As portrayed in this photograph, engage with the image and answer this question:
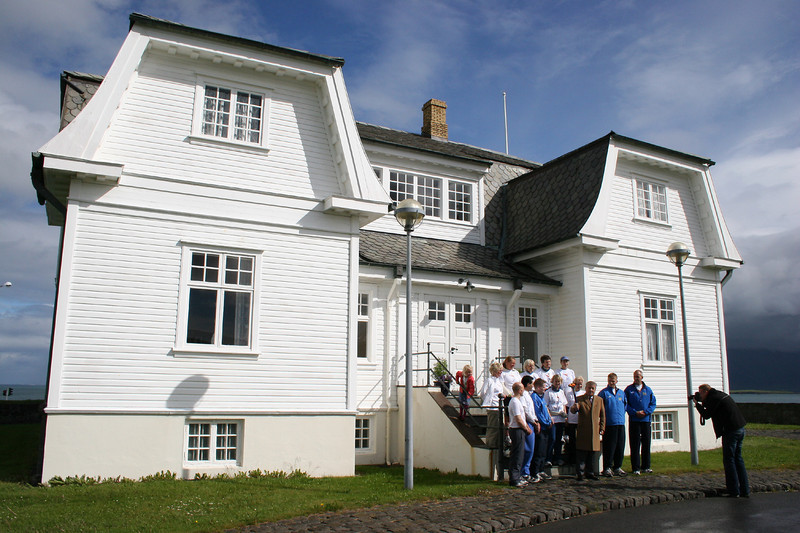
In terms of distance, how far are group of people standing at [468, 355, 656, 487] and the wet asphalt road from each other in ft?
6.21

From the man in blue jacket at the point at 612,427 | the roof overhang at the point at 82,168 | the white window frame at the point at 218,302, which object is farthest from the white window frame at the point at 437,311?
the roof overhang at the point at 82,168

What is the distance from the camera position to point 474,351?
16.0 metres

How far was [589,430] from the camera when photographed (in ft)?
36.7

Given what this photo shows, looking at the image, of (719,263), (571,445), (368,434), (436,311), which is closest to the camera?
(571,445)

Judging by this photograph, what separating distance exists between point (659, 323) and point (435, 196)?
22.9ft

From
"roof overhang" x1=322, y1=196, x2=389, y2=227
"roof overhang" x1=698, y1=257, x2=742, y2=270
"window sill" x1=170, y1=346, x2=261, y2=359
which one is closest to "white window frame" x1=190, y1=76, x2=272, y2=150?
"roof overhang" x1=322, y1=196, x2=389, y2=227

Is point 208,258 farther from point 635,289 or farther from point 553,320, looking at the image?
point 635,289

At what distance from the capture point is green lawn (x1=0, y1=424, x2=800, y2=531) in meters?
7.68

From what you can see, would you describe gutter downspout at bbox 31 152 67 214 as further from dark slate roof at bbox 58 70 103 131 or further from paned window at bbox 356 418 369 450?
paned window at bbox 356 418 369 450

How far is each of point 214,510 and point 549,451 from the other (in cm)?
606

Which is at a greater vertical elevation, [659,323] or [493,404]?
[659,323]

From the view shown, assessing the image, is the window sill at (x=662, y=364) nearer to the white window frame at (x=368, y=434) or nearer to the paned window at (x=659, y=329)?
the paned window at (x=659, y=329)

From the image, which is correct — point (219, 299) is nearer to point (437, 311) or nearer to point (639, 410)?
point (437, 311)

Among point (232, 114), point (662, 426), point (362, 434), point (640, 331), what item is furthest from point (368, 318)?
point (662, 426)
